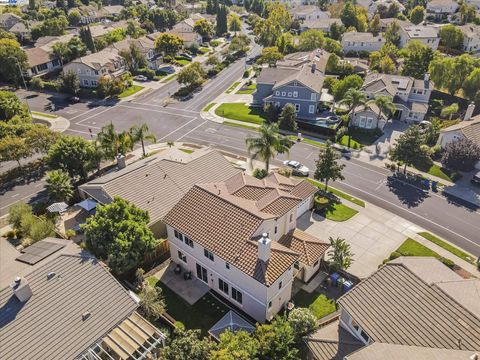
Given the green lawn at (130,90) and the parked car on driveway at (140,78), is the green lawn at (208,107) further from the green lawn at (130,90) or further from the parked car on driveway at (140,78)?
the parked car on driveway at (140,78)

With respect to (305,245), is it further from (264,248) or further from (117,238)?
(117,238)

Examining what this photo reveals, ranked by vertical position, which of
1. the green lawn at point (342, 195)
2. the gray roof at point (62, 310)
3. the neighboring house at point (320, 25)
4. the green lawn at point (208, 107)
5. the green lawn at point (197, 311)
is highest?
the neighboring house at point (320, 25)

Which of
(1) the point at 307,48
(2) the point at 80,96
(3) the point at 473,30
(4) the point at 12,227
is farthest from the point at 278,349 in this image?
(3) the point at 473,30

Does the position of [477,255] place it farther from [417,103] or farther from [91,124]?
[91,124]

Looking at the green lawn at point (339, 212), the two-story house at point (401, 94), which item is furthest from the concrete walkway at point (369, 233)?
the two-story house at point (401, 94)

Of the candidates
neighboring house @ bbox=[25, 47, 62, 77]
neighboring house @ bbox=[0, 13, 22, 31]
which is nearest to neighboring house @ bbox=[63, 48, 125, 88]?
neighboring house @ bbox=[25, 47, 62, 77]

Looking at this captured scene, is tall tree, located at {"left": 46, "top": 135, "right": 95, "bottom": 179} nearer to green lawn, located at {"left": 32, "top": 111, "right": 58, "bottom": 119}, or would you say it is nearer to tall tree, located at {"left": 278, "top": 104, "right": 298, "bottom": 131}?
green lawn, located at {"left": 32, "top": 111, "right": 58, "bottom": 119}
